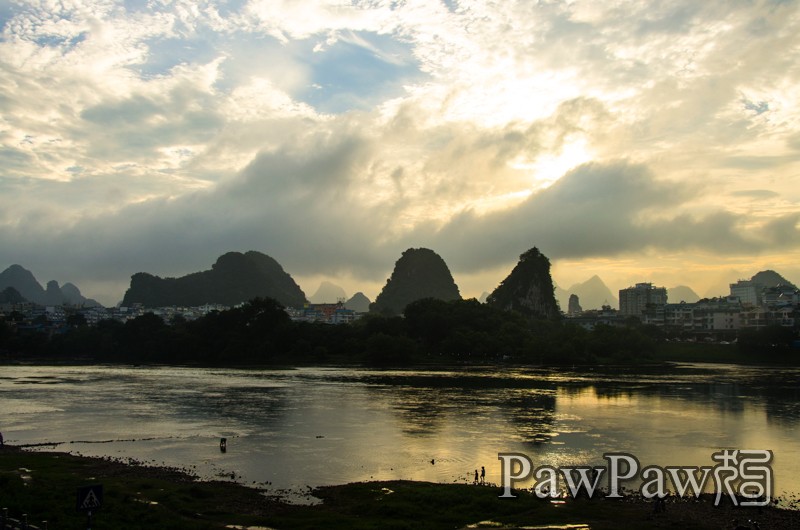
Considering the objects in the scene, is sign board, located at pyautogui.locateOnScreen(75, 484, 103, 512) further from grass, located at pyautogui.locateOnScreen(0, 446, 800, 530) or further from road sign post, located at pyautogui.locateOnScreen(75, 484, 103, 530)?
grass, located at pyautogui.locateOnScreen(0, 446, 800, 530)

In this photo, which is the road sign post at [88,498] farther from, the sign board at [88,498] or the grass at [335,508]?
the grass at [335,508]

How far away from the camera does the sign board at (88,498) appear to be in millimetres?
12266

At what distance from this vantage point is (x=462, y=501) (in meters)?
19.6

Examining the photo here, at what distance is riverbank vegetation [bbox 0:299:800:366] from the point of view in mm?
98625

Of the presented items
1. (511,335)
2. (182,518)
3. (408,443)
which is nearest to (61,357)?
(511,335)

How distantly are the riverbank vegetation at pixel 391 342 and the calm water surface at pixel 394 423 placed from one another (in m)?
34.8

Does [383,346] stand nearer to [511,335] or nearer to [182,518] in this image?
[511,335]

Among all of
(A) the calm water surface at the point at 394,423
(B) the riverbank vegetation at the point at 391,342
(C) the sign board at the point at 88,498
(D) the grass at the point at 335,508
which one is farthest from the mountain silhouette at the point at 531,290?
(C) the sign board at the point at 88,498

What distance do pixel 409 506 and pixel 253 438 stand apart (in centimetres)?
1475

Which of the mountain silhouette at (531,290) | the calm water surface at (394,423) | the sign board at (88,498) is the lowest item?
the calm water surface at (394,423)

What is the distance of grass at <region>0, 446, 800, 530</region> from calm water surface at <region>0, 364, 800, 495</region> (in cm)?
250

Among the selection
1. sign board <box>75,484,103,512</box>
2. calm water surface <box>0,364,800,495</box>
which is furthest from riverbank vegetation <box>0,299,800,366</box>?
sign board <box>75,484,103,512</box>

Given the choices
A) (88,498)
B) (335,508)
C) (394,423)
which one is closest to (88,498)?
(88,498)

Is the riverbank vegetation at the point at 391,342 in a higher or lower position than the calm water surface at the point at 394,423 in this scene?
higher
